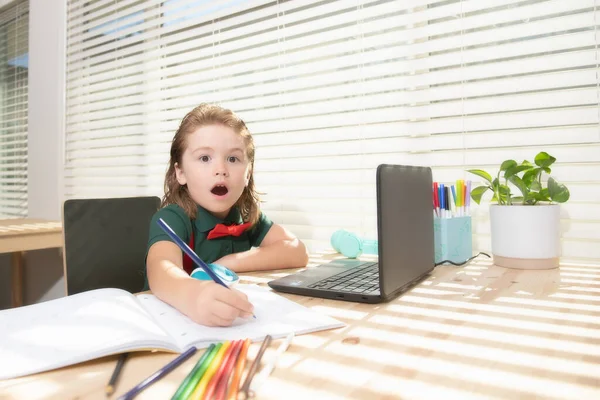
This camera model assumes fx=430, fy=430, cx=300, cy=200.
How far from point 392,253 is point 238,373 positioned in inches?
15.1

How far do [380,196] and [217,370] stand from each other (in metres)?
0.36

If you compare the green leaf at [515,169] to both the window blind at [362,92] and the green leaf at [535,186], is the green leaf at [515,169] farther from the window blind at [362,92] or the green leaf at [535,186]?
the window blind at [362,92]

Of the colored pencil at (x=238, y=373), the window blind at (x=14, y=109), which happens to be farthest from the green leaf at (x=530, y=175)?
the window blind at (x=14, y=109)

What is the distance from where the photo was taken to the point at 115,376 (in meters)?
0.41

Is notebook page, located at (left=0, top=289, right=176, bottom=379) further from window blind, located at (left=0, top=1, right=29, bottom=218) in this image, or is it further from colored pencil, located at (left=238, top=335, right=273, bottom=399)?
window blind, located at (left=0, top=1, right=29, bottom=218)

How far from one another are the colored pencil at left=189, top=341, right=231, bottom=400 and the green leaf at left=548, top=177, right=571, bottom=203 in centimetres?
80

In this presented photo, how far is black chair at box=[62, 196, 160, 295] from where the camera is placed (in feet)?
3.62

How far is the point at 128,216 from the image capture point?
118 cm

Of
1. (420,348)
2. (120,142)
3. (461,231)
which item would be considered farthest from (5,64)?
(420,348)

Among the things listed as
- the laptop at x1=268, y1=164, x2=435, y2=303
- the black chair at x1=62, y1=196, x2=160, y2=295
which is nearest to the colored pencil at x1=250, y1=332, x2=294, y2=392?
the laptop at x1=268, y1=164, x2=435, y2=303

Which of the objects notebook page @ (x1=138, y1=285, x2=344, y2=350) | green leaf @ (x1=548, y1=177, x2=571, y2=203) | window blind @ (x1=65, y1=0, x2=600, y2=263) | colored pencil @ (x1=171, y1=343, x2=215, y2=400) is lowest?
notebook page @ (x1=138, y1=285, x2=344, y2=350)

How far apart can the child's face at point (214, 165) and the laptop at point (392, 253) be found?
0.88 feet

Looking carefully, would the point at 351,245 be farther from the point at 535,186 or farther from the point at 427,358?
the point at 427,358

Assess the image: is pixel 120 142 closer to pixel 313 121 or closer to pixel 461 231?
pixel 313 121
